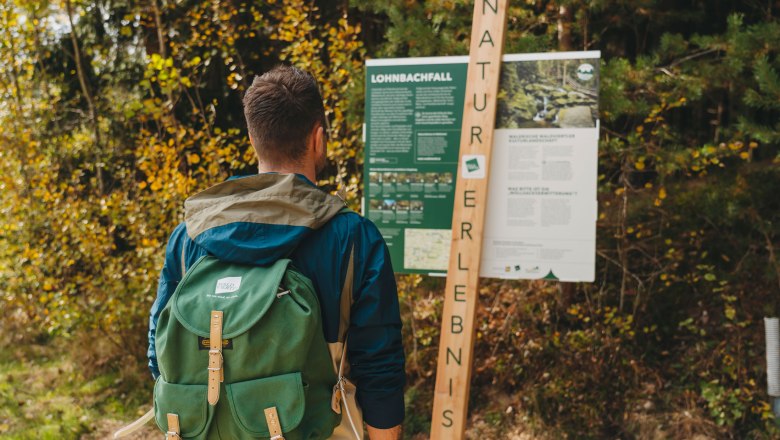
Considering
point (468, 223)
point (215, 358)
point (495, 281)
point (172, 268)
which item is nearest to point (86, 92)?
point (495, 281)

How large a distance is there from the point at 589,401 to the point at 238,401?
3.64m

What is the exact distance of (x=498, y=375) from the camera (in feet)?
16.4

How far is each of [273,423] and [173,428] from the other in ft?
0.90

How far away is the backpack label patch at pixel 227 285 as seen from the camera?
5.32ft

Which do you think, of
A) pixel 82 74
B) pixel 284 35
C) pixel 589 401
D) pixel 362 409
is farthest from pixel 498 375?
pixel 82 74

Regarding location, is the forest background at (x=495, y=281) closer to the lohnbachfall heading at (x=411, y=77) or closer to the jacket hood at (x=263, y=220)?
the lohnbachfall heading at (x=411, y=77)

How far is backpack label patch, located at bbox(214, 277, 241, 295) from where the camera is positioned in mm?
1621

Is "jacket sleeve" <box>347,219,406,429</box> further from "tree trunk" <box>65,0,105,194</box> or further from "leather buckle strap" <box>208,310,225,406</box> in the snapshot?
"tree trunk" <box>65,0,105,194</box>

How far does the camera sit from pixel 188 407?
5.29 ft

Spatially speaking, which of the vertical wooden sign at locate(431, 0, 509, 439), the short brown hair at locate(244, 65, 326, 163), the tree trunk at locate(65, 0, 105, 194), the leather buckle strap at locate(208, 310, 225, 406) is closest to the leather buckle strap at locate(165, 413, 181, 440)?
the leather buckle strap at locate(208, 310, 225, 406)

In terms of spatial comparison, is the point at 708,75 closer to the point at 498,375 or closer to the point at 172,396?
the point at 498,375

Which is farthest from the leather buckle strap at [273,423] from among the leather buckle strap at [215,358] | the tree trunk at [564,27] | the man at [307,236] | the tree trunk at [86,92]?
the tree trunk at [86,92]

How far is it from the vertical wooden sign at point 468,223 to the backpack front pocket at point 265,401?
4.39 feet

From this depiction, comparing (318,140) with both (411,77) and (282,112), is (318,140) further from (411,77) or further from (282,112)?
(411,77)
